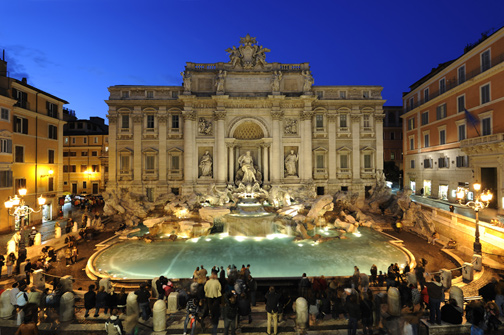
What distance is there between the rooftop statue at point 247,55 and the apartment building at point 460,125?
18836 mm

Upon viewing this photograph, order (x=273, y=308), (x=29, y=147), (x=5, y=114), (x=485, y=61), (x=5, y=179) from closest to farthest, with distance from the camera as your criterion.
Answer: (x=273, y=308) → (x=5, y=179) → (x=5, y=114) → (x=29, y=147) → (x=485, y=61)

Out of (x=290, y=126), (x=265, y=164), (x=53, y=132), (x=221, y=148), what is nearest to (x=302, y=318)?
(x=265, y=164)

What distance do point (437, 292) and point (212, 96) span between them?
22705 millimetres

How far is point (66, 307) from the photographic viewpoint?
22.7ft

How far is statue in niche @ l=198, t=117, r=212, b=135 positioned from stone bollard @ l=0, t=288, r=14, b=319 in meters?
20.1

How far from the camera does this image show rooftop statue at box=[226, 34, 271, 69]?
990 inches

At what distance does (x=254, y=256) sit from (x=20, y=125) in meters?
21.4

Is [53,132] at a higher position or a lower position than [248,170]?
higher

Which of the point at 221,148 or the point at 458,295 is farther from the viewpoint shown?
the point at 221,148

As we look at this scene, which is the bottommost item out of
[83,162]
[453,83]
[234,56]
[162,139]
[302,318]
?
[302,318]

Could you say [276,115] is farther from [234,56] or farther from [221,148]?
[234,56]

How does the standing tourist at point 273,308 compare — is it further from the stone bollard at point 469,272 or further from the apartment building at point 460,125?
the apartment building at point 460,125

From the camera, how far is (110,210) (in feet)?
68.0

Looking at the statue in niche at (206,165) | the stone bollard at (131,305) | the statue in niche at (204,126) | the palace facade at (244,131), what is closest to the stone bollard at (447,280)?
the stone bollard at (131,305)
